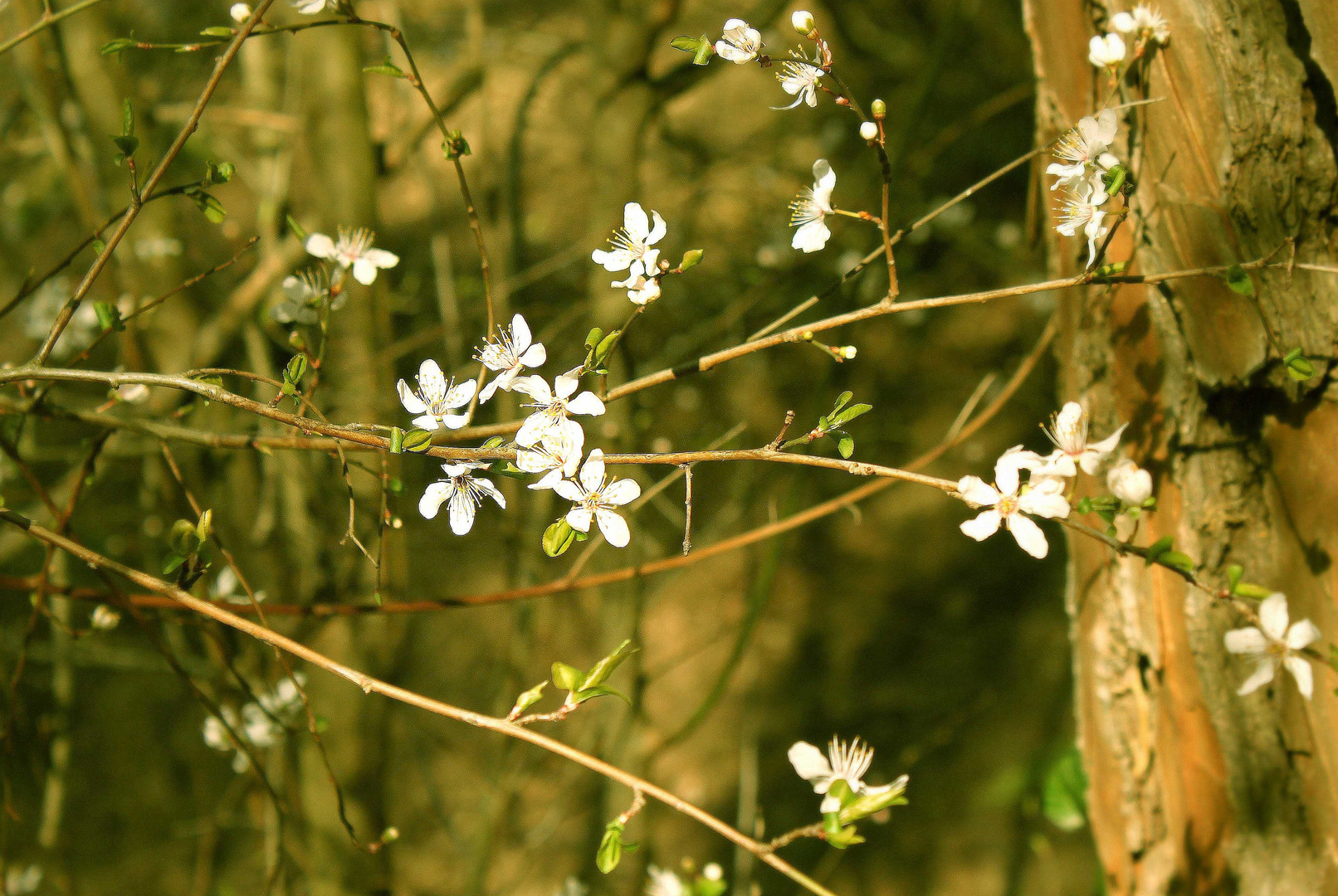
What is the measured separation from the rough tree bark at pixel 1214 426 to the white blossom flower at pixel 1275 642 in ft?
0.78

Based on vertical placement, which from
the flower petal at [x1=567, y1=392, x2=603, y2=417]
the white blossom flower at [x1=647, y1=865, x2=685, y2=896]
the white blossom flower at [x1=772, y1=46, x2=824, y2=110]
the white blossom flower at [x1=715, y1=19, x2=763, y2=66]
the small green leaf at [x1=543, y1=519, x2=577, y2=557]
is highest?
the white blossom flower at [x1=715, y1=19, x2=763, y2=66]

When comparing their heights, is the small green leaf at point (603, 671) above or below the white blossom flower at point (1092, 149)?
below

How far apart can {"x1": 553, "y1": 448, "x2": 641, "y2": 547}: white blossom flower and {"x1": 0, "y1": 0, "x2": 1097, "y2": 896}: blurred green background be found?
617mm

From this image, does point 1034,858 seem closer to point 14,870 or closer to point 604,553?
point 604,553

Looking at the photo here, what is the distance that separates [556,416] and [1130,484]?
0.46m

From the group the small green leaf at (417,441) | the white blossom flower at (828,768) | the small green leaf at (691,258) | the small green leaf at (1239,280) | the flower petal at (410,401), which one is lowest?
the white blossom flower at (828,768)

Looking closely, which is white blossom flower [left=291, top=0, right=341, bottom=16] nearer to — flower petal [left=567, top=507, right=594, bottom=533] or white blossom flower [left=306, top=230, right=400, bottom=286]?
white blossom flower [left=306, top=230, right=400, bottom=286]

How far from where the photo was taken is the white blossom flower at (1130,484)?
614mm

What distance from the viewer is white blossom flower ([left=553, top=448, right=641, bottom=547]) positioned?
568 millimetres

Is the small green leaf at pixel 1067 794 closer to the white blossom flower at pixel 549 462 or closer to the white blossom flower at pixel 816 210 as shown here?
the white blossom flower at pixel 816 210

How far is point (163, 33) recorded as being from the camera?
2.20 meters

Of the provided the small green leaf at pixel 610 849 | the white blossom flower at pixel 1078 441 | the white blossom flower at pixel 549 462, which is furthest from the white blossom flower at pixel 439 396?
the white blossom flower at pixel 1078 441

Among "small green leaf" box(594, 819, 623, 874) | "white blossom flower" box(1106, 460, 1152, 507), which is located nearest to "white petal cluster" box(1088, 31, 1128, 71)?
"white blossom flower" box(1106, 460, 1152, 507)

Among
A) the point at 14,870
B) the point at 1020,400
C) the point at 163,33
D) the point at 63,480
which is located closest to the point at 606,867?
the point at 63,480
